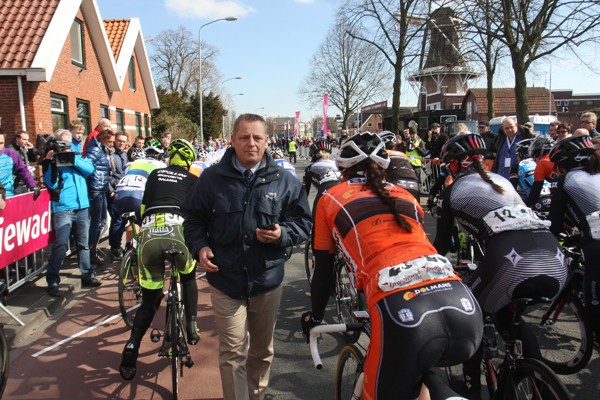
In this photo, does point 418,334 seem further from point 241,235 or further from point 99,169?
point 99,169

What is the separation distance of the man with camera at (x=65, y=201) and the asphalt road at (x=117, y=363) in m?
0.70

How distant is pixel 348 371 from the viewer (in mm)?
2869

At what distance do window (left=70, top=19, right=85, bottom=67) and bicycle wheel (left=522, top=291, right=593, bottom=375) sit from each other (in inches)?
687

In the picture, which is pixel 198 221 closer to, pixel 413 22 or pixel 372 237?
pixel 372 237

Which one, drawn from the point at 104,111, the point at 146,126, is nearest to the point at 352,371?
the point at 104,111

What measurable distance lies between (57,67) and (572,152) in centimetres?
1584

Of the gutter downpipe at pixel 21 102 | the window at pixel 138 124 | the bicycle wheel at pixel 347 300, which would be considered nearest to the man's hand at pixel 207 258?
the bicycle wheel at pixel 347 300

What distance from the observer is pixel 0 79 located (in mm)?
13227

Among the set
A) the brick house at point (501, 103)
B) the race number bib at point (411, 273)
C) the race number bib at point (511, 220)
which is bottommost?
the race number bib at point (411, 273)

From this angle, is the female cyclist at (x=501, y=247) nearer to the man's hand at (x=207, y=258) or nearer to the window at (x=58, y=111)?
the man's hand at (x=207, y=258)

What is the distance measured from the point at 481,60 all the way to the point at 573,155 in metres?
20.5

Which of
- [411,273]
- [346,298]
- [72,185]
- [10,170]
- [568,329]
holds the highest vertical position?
[10,170]

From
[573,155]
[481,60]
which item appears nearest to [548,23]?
[481,60]

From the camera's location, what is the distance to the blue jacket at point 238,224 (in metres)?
3.00
